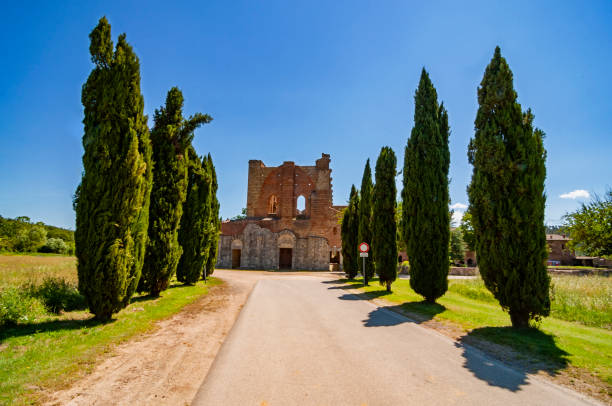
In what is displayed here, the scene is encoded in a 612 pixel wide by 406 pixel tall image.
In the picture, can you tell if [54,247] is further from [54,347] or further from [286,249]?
[54,347]

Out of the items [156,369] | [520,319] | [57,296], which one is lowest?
[156,369]

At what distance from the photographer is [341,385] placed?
4.23 m

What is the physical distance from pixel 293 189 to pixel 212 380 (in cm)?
3622

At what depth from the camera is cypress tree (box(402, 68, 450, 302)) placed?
37.3ft

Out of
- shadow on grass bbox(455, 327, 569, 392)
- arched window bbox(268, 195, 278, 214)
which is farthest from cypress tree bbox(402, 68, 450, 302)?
arched window bbox(268, 195, 278, 214)

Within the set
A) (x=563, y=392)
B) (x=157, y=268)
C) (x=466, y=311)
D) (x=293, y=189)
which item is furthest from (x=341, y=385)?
(x=293, y=189)

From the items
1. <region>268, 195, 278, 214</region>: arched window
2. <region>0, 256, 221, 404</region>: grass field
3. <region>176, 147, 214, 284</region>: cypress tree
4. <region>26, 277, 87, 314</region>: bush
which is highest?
<region>268, 195, 278, 214</region>: arched window

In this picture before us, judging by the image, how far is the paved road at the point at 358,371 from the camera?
3889mm

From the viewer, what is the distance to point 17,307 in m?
6.63

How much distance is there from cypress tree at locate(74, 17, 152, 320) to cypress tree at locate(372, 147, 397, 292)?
1151 cm

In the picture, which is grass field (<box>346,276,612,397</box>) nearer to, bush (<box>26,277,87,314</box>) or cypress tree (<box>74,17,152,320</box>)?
cypress tree (<box>74,17,152,320</box>)

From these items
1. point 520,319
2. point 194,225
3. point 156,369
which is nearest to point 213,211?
point 194,225

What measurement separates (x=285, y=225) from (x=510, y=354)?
107 ft

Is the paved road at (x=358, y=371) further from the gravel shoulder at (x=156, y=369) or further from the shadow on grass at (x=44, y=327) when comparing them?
the shadow on grass at (x=44, y=327)
